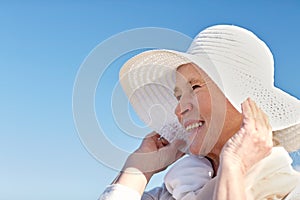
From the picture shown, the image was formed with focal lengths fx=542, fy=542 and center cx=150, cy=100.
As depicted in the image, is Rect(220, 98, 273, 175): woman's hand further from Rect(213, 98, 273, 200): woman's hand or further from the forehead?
the forehead

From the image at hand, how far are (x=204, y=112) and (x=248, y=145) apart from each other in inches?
11.0

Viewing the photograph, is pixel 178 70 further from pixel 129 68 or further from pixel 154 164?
pixel 154 164

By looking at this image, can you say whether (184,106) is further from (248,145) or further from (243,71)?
(248,145)

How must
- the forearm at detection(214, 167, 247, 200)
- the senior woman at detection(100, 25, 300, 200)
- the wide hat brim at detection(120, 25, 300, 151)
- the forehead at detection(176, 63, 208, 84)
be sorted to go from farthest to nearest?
the forehead at detection(176, 63, 208, 84)
the wide hat brim at detection(120, 25, 300, 151)
the senior woman at detection(100, 25, 300, 200)
the forearm at detection(214, 167, 247, 200)

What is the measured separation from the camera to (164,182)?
2.22 meters

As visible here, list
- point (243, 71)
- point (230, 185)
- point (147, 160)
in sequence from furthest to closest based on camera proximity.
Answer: point (147, 160)
point (243, 71)
point (230, 185)

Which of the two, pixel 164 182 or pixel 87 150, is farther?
pixel 164 182

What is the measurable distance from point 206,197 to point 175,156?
48 cm

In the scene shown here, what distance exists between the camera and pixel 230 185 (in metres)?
1.74

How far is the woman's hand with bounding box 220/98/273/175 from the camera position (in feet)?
5.90

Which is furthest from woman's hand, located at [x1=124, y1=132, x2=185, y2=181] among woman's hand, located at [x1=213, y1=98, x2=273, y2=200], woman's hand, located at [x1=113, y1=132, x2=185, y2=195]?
woman's hand, located at [x1=213, y1=98, x2=273, y2=200]

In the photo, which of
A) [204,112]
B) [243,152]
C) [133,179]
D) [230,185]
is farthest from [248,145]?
[133,179]

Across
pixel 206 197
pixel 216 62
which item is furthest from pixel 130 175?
pixel 216 62

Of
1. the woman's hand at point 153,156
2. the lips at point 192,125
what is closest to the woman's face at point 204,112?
the lips at point 192,125
